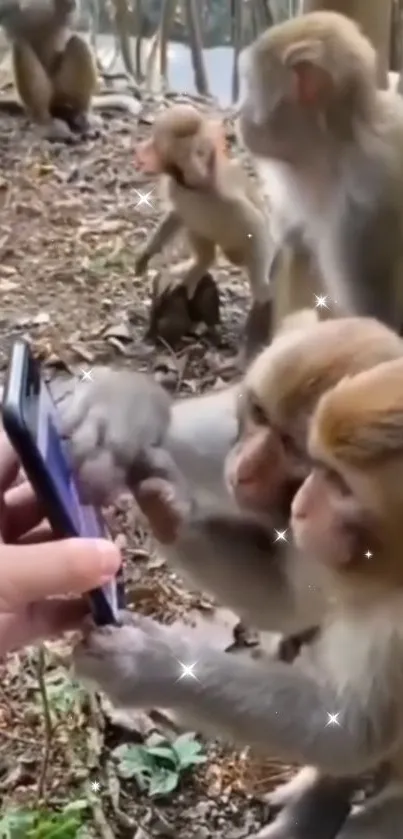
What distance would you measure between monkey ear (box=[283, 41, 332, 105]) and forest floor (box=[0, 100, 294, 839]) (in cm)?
34

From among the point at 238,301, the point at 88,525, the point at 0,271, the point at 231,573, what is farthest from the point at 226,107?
the point at 88,525

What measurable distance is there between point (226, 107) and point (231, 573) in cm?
73

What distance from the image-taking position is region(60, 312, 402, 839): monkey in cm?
84

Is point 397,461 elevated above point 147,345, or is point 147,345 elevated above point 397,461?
point 397,461

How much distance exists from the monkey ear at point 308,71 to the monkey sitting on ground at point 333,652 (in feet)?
1.86

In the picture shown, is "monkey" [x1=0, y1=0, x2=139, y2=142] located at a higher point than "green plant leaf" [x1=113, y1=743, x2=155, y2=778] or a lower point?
higher

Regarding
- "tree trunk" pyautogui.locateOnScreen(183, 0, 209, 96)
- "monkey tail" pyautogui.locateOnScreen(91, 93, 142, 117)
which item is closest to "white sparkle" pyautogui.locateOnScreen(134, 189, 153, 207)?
"monkey tail" pyautogui.locateOnScreen(91, 93, 142, 117)

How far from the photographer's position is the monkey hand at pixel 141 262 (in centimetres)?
180

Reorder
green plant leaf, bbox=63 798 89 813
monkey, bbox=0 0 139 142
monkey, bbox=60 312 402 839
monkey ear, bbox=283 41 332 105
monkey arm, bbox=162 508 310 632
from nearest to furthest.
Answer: monkey, bbox=60 312 402 839
monkey arm, bbox=162 508 310 632
green plant leaf, bbox=63 798 89 813
monkey ear, bbox=283 41 332 105
monkey, bbox=0 0 139 142

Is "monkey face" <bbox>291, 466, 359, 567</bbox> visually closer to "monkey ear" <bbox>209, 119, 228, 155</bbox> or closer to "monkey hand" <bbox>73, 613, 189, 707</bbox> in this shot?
"monkey hand" <bbox>73, 613, 189, 707</bbox>

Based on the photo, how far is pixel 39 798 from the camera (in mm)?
1222

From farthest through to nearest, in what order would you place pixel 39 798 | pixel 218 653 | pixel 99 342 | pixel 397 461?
1. pixel 99 342
2. pixel 39 798
3. pixel 218 653
4. pixel 397 461

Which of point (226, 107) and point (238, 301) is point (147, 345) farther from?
point (226, 107)

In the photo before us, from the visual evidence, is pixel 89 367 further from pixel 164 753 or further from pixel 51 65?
pixel 51 65
